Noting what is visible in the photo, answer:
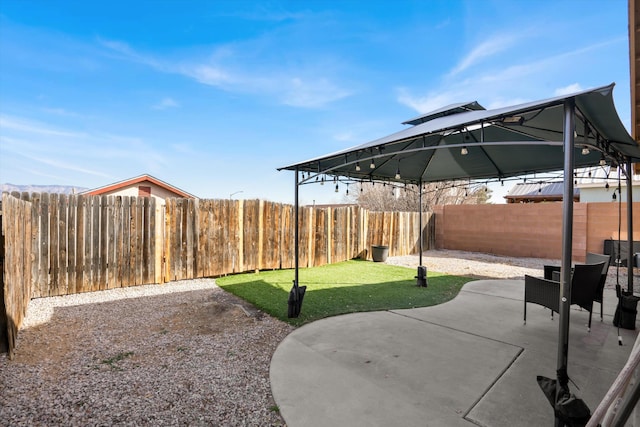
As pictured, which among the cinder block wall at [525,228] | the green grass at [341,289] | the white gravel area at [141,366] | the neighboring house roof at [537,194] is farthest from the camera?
the neighboring house roof at [537,194]

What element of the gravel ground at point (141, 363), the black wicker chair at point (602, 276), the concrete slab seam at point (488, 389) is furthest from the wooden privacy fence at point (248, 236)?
the black wicker chair at point (602, 276)

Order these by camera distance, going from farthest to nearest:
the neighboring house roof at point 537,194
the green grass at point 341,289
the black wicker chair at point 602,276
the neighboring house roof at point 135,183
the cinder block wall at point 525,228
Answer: the neighboring house roof at point 537,194 < the neighboring house roof at point 135,183 < the cinder block wall at point 525,228 < the green grass at point 341,289 < the black wicker chair at point 602,276

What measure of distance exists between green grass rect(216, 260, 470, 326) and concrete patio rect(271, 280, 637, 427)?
0.48 m

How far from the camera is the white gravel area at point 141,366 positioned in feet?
6.80

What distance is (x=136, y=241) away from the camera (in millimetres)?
5785

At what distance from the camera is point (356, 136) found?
16312 millimetres

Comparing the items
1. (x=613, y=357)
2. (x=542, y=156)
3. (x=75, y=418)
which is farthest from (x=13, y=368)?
(x=542, y=156)

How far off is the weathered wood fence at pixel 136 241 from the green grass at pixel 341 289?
2.09ft

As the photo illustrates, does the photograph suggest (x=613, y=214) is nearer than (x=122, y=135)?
Yes

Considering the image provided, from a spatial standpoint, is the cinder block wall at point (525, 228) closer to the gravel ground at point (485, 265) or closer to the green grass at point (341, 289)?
the gravel ground at point (485, 265)

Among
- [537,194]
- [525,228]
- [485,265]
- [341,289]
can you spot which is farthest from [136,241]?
[537,194]

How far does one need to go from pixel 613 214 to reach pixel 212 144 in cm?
1782

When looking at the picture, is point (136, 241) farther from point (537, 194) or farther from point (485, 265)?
point (537, 194)

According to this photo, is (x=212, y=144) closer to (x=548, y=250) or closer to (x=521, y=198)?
(x=548, y=250)
